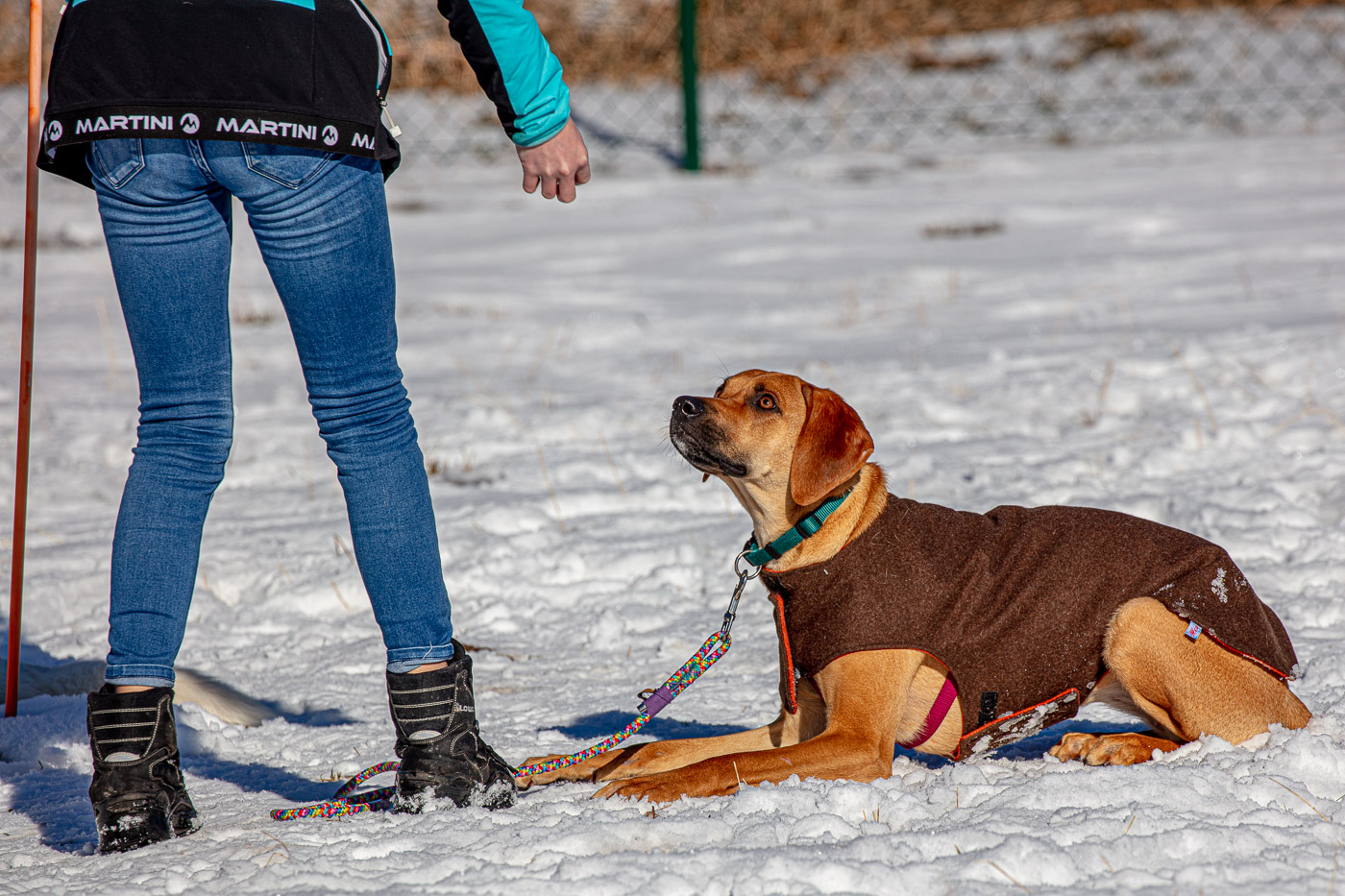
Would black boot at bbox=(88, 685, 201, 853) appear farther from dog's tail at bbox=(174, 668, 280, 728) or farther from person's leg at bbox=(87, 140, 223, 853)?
dog's tail at bbox=(174, 668, 280, 728)

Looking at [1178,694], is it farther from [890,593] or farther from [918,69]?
[918,69]

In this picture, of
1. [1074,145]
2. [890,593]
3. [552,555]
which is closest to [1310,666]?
[890,593]

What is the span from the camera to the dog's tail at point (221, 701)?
3.35 m

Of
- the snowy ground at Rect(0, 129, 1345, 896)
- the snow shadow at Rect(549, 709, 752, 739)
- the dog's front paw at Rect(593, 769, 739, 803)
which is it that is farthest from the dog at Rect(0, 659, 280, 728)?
the dog's front paw at Rect(593, 769, 739, 803)

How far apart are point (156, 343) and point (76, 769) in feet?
4.27

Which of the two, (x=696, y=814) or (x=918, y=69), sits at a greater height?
(x=918, y=69)

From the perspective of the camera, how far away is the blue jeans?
2250mm

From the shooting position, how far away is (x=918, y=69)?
1462 cm

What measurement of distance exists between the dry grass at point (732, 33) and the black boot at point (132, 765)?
1314cm

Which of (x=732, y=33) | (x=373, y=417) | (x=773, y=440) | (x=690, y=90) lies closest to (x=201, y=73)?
(x=373, y=417)

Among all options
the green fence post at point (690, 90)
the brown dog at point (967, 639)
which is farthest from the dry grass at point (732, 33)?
the brown dog at point (967, 639)

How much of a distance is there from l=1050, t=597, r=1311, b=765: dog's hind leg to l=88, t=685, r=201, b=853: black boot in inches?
82.0

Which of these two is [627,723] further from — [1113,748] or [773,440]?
[1113,748]

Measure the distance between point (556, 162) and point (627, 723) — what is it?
5.24 feet
